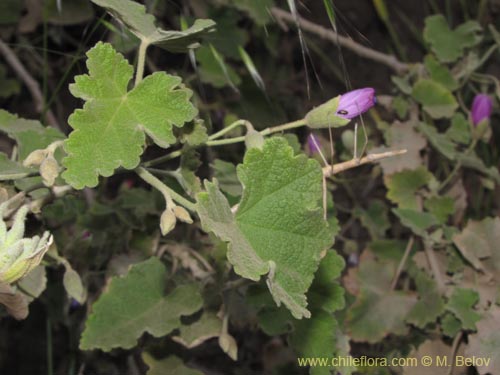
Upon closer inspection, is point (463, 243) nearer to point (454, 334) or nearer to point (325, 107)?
point (454, 334)

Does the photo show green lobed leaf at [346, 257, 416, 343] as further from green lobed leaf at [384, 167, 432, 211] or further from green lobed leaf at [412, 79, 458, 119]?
green lobed leaf at [412, 79, 458, 119]

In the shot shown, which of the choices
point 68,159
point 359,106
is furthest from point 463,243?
point 68,159

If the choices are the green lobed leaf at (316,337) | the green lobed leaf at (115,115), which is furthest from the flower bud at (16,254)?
the green lobed leaf at (316,337)

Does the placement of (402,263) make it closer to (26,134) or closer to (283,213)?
(283,213)

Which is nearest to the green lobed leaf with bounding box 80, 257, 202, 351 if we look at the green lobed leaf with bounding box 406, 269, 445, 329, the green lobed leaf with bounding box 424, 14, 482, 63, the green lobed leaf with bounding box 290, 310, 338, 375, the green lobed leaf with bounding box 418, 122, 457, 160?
the green lobed leaf with bounding box 290, 310, 338, 375

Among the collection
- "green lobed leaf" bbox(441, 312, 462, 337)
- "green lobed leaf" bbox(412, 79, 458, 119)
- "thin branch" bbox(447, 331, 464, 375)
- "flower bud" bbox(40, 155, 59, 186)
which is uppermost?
"flower bud" bbox(40, 155, 59, 186)

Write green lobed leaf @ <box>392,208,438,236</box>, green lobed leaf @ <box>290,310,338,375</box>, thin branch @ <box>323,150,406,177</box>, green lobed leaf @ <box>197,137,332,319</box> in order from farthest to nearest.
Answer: green lobed leaf @ <box>392,208,438,236</box> < green lobed leaf @ <box>290,310,338,375</box> < thin branch @ <box>323,150,406,177</box> < green lobed leaf @ <box>197,137,332,319</box>
